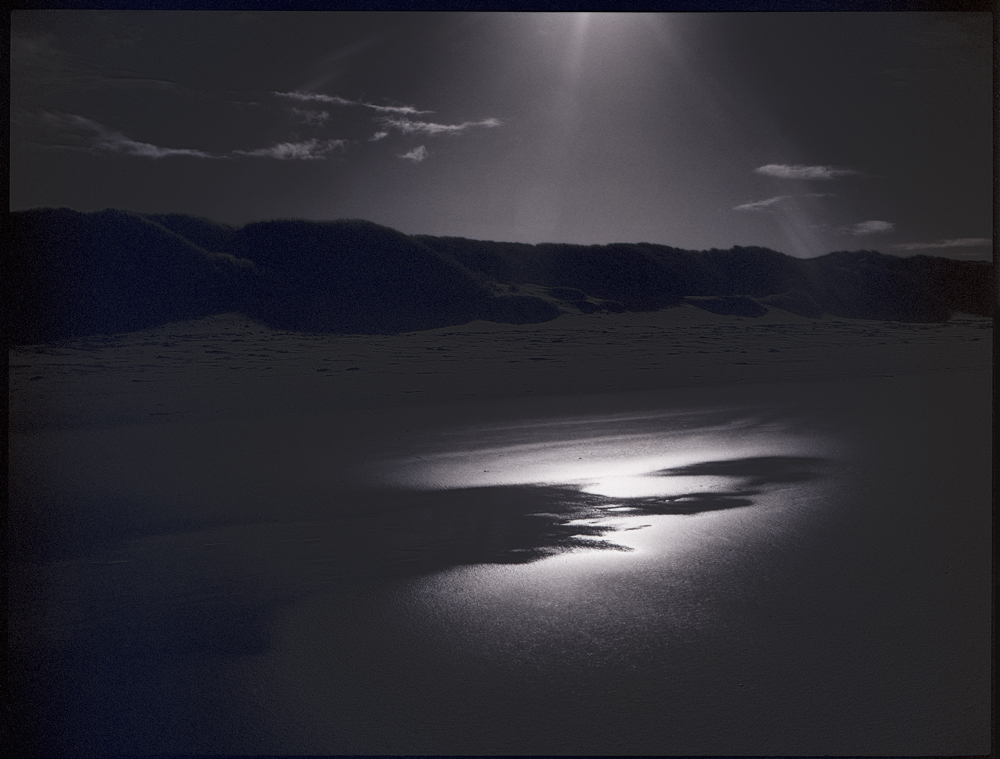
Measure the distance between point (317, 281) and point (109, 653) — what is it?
3783 millimetres

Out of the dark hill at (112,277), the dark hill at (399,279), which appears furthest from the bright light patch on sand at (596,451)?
the dark hill at (112,277)

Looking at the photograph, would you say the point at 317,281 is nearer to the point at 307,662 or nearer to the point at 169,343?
the point at 169,343

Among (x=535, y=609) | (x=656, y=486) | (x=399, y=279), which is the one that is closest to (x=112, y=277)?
(x=399, y=279)

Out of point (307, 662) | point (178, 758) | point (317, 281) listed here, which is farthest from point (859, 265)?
point (178, 758)

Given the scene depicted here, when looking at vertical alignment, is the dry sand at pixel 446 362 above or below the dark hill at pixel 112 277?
below

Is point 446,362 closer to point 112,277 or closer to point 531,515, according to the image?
point 112,277

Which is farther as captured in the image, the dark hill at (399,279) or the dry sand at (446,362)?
the dark hill at (399,279)

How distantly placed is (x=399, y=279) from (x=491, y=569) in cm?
352

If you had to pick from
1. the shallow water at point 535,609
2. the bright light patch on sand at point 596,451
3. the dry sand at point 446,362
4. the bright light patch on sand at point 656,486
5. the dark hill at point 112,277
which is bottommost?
the shallow water at point 535,609

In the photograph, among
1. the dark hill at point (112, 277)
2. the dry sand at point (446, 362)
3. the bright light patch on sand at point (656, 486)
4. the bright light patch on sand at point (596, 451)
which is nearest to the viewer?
the bright light patch on sand at point (656, 486)

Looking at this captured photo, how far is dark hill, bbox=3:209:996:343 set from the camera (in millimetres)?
4238

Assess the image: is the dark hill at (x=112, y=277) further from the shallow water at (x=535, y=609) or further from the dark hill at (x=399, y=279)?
the shallow water at (x=535, y=609)

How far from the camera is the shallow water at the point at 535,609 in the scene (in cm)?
165

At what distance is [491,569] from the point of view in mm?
2254
